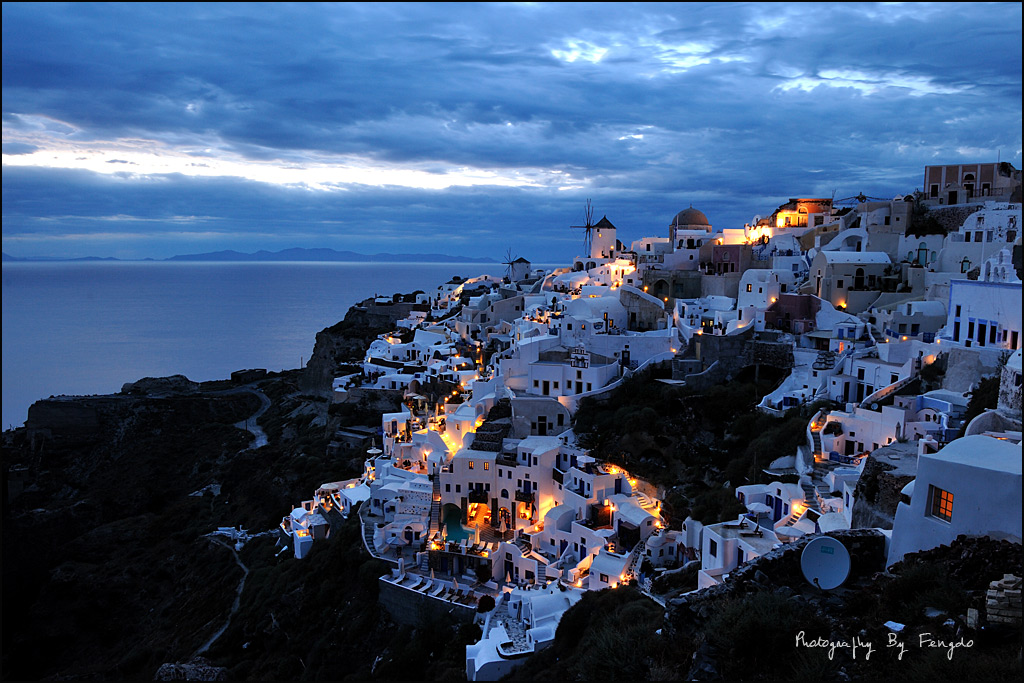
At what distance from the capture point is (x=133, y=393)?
45.2 m

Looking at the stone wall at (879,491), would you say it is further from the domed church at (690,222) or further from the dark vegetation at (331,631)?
the domed church at (690,222)

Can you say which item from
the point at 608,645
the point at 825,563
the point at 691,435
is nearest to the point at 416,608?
the point at 691,435

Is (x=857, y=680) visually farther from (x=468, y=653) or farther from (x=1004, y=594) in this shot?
(x=468, y=653)

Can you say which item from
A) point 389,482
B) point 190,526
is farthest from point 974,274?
point 190,526

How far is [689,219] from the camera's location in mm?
39719

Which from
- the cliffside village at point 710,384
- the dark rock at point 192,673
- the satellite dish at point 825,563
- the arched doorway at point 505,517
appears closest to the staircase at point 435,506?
the cliffside village at point 710,384

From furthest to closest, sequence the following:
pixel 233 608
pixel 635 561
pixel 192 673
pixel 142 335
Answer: pixel 142 335 < pixel 233 608 < pixel 192 673 < pixel 635 561

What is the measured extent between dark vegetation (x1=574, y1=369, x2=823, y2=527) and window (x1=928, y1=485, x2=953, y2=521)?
31.0ft

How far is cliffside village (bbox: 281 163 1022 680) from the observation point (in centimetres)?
1266

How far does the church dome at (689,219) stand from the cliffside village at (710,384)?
3.84 m

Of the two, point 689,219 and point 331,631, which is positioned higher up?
point 689,219

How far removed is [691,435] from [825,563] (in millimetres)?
14672

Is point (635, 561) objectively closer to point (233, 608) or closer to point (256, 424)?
point (233, 608)

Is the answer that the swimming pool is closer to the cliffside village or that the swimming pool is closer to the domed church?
the cliffside village
